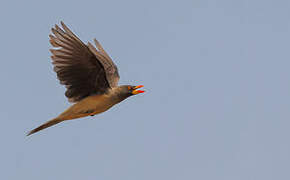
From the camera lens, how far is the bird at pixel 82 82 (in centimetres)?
930

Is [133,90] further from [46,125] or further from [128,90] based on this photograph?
[46,125]

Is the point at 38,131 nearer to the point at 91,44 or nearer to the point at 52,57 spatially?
the point at 52,57

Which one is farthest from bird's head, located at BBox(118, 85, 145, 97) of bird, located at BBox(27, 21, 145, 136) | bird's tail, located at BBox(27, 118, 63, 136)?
bird's tail, located at BBox(27, 118, 63, 136)

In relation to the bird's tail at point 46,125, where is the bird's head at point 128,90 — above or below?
above

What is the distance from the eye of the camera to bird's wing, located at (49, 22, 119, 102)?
923cm

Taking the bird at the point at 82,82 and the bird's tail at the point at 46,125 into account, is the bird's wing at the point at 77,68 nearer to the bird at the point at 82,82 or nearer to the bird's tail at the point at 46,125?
the bird at the point at 82,82

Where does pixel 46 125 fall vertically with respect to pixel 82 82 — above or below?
below

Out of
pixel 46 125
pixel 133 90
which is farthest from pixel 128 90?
pixel 46 125

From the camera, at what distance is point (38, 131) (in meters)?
9.48

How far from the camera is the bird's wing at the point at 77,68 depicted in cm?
923

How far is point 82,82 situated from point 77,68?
0.94 ft

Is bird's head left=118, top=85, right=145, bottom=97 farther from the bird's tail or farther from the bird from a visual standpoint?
the bird's tail

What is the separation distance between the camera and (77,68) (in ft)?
31.4

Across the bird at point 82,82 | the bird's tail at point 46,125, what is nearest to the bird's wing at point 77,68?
the bird at point 82,82
